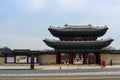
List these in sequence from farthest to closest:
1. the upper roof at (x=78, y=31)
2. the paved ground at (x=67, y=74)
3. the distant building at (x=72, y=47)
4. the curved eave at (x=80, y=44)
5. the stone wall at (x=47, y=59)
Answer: the upper roof at (x=78, y=31) → the stone wall at (x=47, y=59) → the curved eave at (x=80, y=44) → the distant building at (x=72, y=47) → the paved ground at (x=67, y=74)

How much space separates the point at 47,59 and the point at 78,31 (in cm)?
895

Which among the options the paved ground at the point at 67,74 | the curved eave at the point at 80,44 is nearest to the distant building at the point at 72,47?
the curved eave at the point at 80,44

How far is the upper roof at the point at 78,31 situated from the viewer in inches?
2699

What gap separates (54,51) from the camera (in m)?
69.0

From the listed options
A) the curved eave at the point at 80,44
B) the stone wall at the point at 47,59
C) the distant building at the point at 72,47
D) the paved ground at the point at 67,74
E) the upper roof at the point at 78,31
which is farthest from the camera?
the upper roof at the point at 78,31

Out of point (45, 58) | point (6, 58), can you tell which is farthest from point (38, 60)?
point (6, 58)

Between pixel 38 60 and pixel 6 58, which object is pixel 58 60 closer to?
pixel 38 60

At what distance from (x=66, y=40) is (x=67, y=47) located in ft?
9.21

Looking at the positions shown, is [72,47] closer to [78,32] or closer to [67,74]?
[78,32]

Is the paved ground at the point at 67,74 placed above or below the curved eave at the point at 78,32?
below

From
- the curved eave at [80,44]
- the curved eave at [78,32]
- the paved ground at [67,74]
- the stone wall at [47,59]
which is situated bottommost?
the paved ground at [67,74]

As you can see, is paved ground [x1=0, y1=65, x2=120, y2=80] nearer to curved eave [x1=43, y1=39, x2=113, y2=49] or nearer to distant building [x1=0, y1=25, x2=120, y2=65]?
distant building [x1=0, y1=25, x2=120, y2=65]

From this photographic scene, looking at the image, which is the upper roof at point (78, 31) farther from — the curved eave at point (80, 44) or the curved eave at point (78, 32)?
the curved eave at point (80, 44)

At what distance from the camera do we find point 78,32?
68.6 meters
